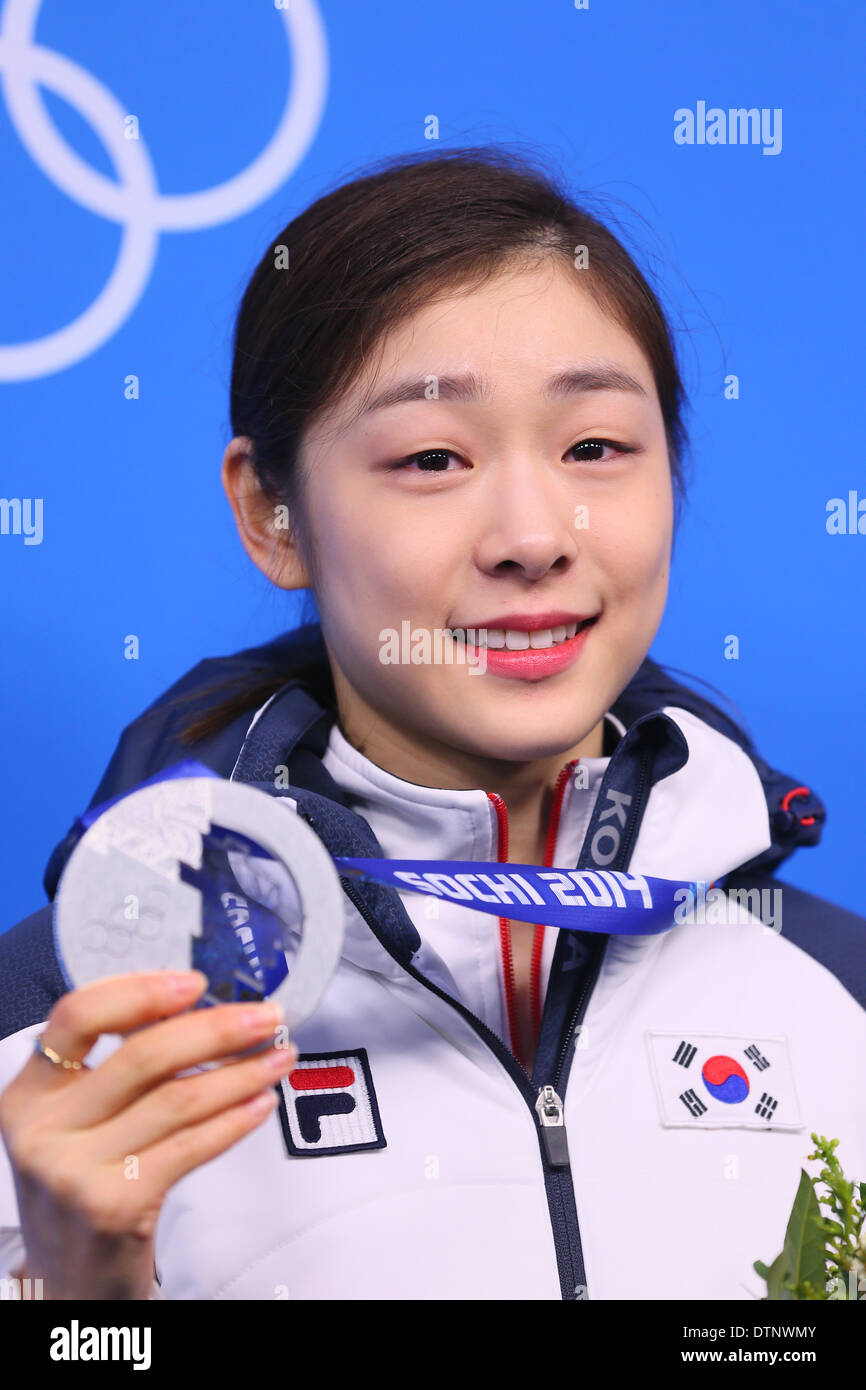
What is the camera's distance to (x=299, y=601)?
1519 mm

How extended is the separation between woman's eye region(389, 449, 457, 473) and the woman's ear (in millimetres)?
175

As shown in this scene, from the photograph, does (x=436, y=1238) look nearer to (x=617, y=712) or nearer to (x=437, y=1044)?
(x=437, y=1044)

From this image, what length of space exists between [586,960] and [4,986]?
0.46 meters

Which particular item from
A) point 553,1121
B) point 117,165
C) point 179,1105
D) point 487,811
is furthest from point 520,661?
point 117,165

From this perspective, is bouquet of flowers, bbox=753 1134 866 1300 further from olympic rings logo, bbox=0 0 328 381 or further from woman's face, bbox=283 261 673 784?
olympic rings logo, bbox=0 0 328 381

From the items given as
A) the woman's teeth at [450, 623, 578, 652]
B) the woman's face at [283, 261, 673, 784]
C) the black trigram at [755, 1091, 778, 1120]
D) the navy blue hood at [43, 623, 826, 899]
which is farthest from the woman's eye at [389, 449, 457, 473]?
the black trigram at [755, 1091, 778, 1120]

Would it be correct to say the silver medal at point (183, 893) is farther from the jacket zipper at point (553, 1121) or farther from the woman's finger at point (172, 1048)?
the jacket zipper at point (553, 1121)

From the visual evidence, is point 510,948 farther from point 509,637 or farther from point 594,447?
point 594,447

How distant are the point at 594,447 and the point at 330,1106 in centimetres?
54

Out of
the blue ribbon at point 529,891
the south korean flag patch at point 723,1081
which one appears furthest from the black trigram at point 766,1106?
the blue ribbon at point 529,891

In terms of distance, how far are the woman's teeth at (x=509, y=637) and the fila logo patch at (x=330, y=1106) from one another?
0.32 metres

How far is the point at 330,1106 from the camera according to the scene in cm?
103

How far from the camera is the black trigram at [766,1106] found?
1074 mm
